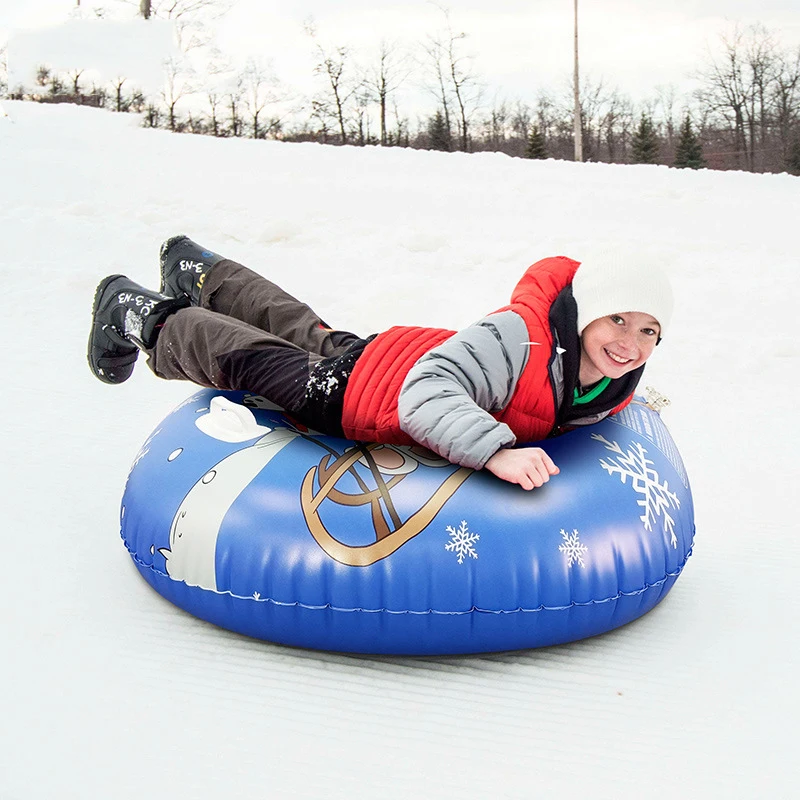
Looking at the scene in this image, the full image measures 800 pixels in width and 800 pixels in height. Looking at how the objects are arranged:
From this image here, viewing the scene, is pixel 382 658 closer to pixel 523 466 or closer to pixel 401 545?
pixel 401 545

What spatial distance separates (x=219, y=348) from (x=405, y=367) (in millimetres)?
546

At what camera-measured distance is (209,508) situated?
2166 mm

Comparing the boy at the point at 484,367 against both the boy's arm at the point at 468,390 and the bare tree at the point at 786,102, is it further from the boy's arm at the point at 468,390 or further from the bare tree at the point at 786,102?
the bare tree at the point at 786,102

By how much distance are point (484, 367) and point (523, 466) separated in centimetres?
25

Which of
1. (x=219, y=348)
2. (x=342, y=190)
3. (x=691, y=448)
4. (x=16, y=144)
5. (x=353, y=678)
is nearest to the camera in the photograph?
(x=353, y=678)

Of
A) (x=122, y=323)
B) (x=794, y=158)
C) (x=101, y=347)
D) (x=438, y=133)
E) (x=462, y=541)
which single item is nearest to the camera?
(x=462, y=541)

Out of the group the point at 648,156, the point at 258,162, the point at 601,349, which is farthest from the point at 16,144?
the point at 648,156

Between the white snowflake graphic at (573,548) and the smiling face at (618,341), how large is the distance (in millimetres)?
424

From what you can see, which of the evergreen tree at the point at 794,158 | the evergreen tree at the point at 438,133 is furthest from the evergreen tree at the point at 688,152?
the evergreen tree at the point at 438,133

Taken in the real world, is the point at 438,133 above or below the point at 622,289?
above

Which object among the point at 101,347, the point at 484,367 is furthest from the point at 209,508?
the point at 101,347

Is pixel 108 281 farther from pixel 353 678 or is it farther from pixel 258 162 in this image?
pixel 258 162

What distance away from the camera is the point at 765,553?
2.84 metres

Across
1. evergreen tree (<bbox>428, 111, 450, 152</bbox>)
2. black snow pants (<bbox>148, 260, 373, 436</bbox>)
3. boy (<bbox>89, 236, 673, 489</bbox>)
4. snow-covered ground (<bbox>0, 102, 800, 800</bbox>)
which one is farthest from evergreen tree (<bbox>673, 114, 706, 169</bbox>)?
boy (<bbox>89, 236, 673, 489</bbox>)
